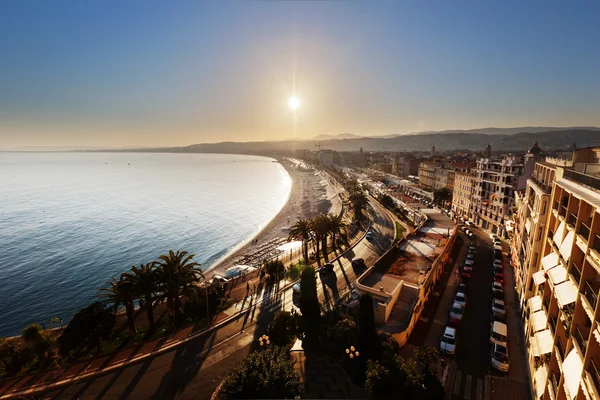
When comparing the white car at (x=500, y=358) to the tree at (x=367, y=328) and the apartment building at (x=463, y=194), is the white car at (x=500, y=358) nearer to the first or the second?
the tree at (x=367, y=328)

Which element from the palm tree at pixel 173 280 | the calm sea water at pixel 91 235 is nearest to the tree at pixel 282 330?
the palm tree at pixel 173 280

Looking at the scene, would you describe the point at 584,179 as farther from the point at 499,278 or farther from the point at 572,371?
the point at 499,278

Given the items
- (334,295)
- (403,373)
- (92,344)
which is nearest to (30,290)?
(92,344)

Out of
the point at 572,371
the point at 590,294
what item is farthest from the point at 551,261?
the point at 572,371

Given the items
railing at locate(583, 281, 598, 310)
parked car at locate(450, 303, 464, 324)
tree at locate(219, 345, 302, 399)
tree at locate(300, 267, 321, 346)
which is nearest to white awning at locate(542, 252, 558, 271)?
railing at locate(583, 281, 598, 310)

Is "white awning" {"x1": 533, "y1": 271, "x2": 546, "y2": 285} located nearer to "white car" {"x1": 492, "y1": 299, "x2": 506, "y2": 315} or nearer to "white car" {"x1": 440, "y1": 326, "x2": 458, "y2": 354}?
"white car" {"x1": 440, "y1": 326, "x2": 458, "y2": 354}

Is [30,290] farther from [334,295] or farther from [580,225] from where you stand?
[580,225]
